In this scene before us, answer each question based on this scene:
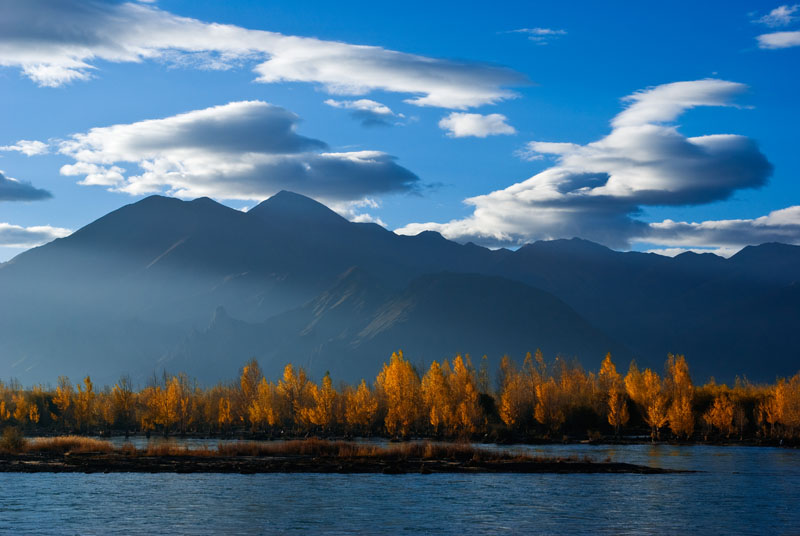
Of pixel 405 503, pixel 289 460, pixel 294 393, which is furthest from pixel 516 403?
pixel 405 503

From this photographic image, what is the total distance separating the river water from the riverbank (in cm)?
384

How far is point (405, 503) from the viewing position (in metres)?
57.5

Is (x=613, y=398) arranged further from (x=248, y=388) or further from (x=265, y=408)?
(x=248, y=388)

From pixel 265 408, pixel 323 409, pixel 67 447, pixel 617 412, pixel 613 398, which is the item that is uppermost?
pixel 613 398

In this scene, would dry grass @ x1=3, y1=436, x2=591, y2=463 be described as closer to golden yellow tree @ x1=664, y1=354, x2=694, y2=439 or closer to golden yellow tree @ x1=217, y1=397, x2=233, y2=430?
golden yellow tree @ x1=664, y1=354, x2=694, y2=439

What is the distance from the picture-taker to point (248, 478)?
7244 centimetres

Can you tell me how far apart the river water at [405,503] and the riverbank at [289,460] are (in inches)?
151

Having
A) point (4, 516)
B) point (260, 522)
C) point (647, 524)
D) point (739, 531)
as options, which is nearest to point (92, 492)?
point (4, 516)

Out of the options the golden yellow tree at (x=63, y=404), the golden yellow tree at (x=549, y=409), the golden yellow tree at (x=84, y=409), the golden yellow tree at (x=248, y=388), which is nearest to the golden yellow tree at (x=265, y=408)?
the golden yellow tree at (x=248, y=388)

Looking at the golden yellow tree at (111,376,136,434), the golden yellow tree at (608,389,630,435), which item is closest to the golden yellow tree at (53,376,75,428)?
the golden yellow tree at (111,376,136,434)

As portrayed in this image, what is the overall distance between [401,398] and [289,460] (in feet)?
185

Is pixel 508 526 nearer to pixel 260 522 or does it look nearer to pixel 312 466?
pixel 260 522

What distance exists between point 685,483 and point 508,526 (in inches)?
1008

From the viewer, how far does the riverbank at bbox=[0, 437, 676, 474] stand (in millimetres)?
78500
